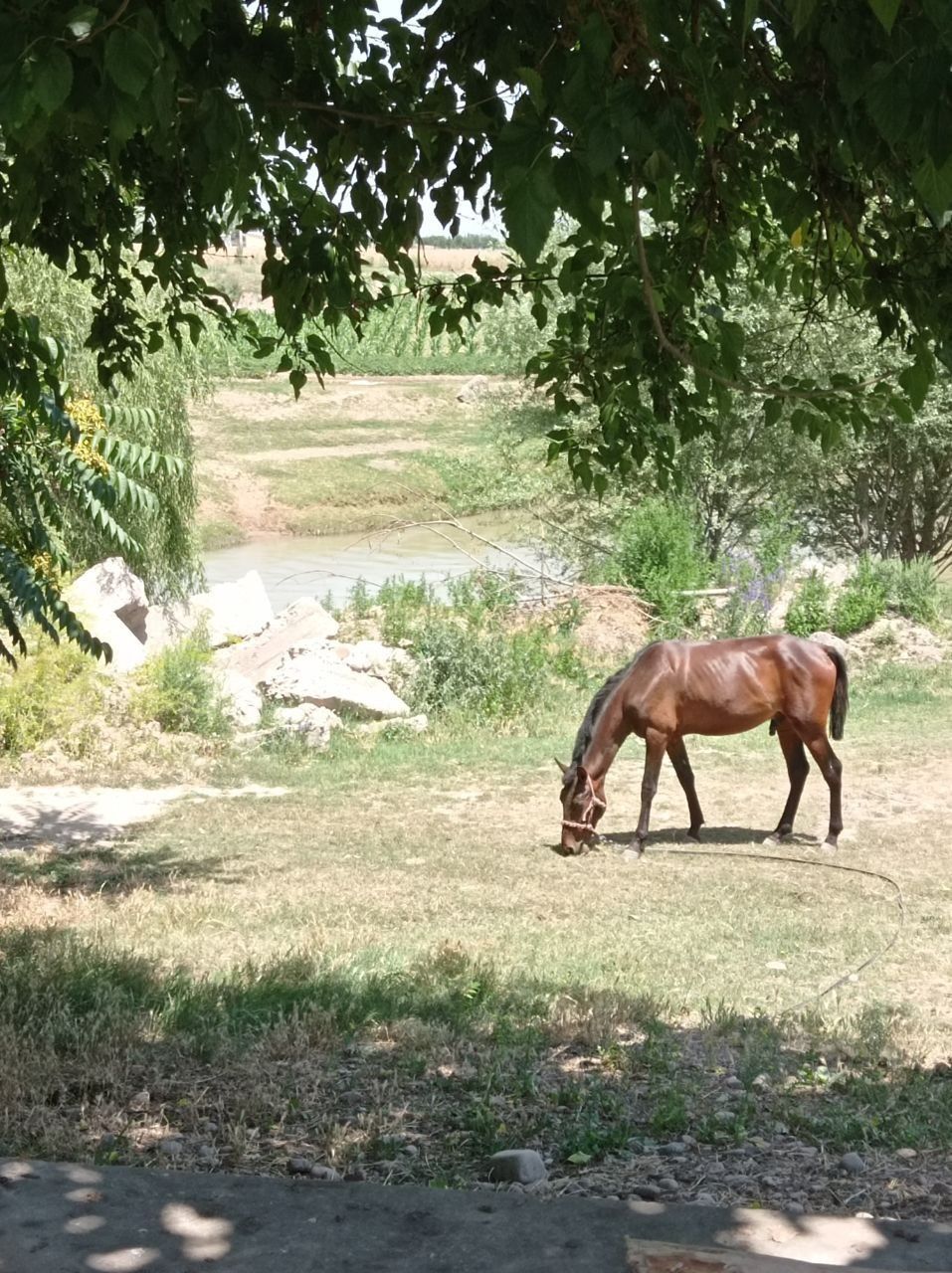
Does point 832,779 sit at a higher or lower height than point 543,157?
lower

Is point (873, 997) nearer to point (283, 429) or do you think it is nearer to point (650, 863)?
point (650, 863)

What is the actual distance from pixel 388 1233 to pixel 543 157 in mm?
1969

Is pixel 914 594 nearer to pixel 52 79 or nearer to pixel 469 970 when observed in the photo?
pixel 469 970

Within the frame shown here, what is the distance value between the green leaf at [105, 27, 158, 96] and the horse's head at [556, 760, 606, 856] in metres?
9.23

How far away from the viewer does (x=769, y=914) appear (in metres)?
9.87

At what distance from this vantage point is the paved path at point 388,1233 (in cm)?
254

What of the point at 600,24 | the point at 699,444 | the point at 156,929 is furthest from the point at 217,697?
the point at 600,24

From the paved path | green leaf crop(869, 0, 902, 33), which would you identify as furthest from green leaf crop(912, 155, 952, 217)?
the paved path

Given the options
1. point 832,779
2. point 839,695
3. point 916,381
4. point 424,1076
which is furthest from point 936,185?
point 839,695

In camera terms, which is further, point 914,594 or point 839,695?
point 914,594

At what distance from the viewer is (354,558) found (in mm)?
32250

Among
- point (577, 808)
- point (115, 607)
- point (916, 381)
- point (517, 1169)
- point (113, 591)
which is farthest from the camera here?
point (113, 591)

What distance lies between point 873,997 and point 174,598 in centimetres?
1497

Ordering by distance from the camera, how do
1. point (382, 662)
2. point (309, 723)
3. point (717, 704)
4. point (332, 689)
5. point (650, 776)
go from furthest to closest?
1. point (382, 662)
2. point (332, 689)
3. point (309, 723)
4. point (717, 704)
5. point (650, 776)
